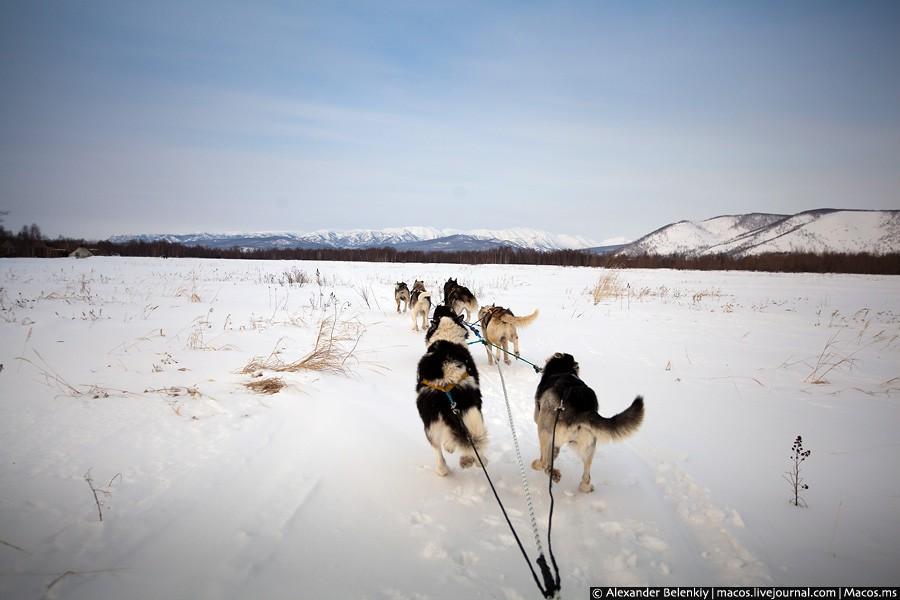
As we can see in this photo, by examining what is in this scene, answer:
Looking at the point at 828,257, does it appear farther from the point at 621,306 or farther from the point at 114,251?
the point at 114,251

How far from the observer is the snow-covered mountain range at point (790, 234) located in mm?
82250

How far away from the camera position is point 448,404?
10.4ft

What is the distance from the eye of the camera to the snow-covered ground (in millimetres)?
2189

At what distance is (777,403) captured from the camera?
5.01 m

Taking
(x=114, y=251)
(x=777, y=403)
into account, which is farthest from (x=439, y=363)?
(x=114, y=251)

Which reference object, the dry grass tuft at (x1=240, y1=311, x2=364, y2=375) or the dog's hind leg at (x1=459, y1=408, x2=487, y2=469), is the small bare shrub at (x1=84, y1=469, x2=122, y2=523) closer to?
the dry grass tuft at (x1=240, y1=311, x2=364, y2=375)

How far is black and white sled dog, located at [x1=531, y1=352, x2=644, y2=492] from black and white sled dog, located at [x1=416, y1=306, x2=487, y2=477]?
2.21ft

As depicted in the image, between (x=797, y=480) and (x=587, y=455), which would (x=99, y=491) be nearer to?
Answer: (x=587, y=455)

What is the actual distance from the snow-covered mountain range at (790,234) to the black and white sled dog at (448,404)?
139 ft

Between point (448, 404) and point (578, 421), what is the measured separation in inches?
46.1

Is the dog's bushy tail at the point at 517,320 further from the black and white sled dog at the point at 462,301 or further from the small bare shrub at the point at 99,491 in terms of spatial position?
the small bare shrub at the point at 99,491

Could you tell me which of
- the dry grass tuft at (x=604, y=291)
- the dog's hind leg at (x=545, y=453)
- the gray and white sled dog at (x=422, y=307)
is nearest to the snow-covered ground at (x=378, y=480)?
the dog's hind leg at (x=545, y=453)

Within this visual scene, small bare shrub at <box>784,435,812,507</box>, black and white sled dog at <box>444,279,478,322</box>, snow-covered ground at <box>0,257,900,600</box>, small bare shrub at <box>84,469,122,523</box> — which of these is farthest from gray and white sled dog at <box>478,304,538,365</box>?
small bare shrub at <box>84,469,122,523</box>

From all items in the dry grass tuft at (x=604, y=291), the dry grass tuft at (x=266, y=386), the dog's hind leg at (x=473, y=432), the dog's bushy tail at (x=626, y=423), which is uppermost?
the dry grass tuft at (x=604, y=291)
